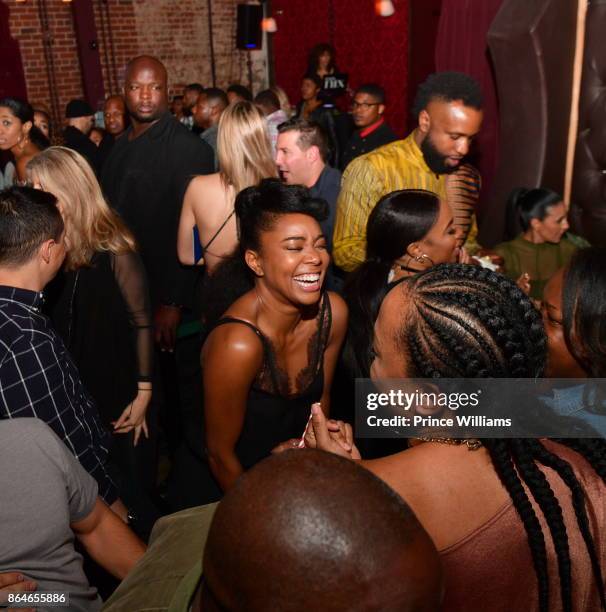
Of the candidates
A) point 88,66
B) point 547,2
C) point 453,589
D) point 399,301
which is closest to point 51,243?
point 399,301

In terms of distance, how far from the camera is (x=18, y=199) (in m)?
1.75

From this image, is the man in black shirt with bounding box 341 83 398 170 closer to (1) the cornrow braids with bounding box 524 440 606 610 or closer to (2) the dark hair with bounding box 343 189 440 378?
(2) the dark hair with bounding box 343 189 440 378

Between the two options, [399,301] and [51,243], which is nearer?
[399,301]

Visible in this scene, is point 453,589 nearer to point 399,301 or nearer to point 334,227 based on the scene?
point 399,301

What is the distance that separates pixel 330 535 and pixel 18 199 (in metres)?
1.48

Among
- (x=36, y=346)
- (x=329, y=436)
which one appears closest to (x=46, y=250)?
(x=36, y=346)

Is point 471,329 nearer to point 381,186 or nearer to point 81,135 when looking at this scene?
point 381,186

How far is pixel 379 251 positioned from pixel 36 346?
1137 millimetres

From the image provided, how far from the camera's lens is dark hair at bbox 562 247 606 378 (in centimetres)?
143

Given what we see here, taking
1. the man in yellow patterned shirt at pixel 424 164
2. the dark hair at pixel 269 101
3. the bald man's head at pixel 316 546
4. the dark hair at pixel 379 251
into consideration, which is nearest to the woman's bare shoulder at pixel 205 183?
the man in yellow patterned shirt at pixel 424 164

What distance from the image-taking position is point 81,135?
509 cm

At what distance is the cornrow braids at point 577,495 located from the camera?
0.98m

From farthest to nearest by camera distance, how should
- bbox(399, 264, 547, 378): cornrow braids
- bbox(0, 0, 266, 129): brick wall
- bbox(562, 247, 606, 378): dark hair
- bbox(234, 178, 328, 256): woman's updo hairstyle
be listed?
bbox(0, 0, 266, 129): brick wall
bbox(234, 178, 328, 256): woman's updo hairstyle
bbox(562, 247, 606, 378): dark hair
bbox(399, 264, 547, 378): cornrow braids

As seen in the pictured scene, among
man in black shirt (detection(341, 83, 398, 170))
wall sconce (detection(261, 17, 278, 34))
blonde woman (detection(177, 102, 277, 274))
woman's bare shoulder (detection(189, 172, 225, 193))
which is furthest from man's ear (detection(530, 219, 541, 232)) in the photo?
wall sconce (detection(261, 17, 278, 34))
